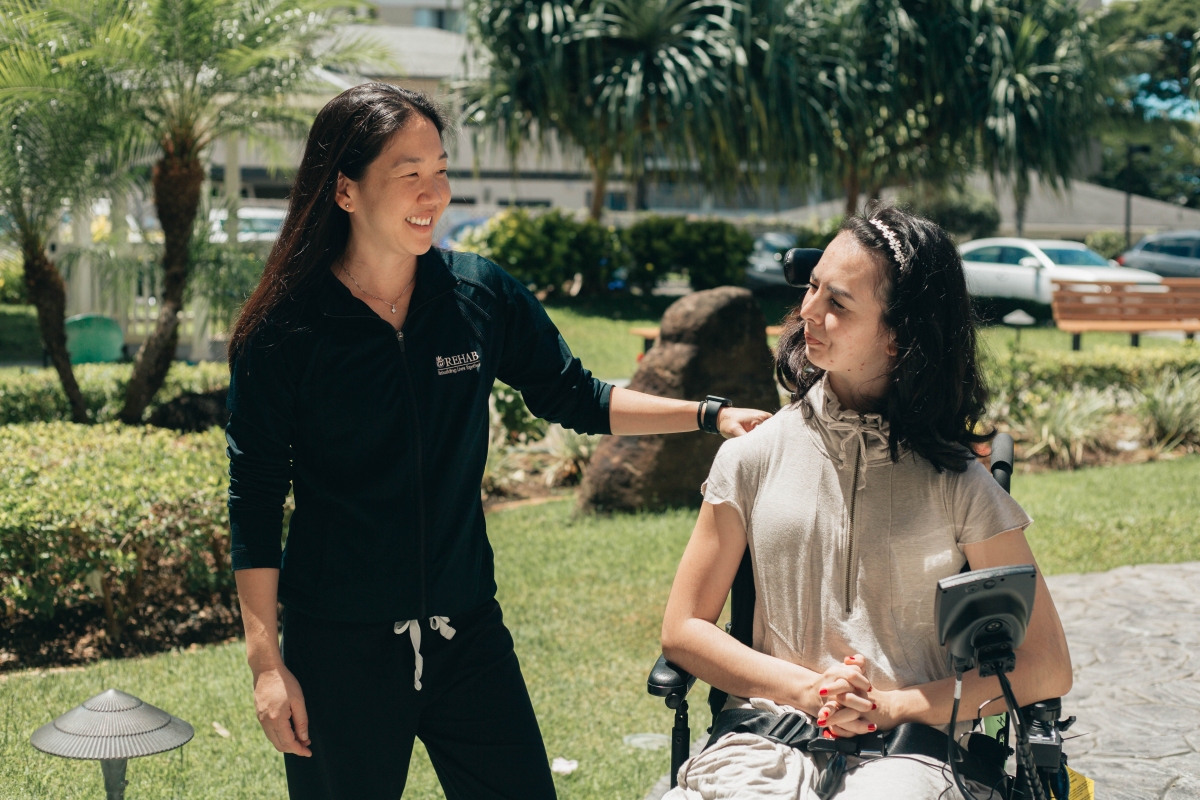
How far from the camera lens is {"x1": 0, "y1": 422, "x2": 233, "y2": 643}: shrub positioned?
4.82 m

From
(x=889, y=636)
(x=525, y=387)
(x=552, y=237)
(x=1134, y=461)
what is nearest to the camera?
(x=889, y=636)

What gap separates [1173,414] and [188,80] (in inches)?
324

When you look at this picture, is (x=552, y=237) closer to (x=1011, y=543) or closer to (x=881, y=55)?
(x=881, y=55)

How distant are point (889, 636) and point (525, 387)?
3.27ft

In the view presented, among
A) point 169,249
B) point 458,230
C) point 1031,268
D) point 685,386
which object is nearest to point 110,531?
point 685,386

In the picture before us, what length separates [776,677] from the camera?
2383mm

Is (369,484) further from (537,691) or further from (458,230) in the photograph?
(458,230)

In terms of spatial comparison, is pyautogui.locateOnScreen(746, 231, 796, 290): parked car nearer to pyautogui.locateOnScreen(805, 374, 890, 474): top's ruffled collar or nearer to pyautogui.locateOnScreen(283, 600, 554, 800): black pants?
pyautogui.locateOnScreen(805, 374, 890, 474): top's ruffled collar

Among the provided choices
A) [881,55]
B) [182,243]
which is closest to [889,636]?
[182,243]

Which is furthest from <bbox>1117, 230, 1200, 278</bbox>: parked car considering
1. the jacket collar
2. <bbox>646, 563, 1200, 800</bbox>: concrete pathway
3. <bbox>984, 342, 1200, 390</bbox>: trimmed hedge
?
the jacket collar

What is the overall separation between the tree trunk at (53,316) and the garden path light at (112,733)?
5419 millimetres

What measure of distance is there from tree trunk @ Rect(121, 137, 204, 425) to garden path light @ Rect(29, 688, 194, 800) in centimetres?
537

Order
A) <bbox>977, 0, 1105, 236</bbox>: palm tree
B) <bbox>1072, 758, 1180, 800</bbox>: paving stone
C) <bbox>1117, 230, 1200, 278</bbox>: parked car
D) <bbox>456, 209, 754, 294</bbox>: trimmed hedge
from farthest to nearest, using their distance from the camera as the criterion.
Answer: <bbox>1117, 230, 1200, 278</bbox>: parked car < <bbox>977, 0, 1105, 236</bbox>: palm tree < <bbox>456, 209, 754, 294</bbox>: trimmed hedge < <bbox>1072, 758, 1180, 800</bbox>: paving stone

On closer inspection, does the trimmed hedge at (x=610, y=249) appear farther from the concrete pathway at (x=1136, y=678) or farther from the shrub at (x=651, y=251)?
the concrete pathway at (x=1136, y=678)
